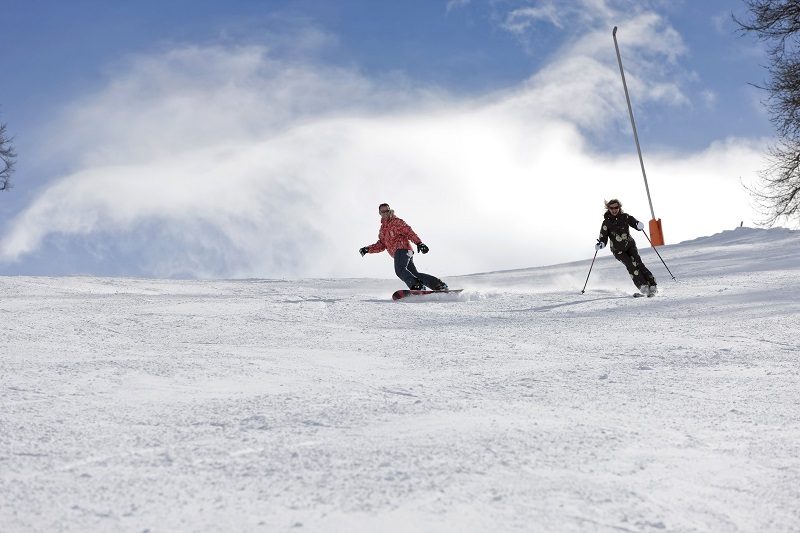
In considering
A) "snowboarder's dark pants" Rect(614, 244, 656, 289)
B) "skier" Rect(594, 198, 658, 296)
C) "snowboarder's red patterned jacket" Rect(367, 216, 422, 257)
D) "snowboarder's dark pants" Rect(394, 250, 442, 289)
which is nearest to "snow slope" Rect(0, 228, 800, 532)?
"snowboarder's dark pants" Rect(614, 244, 656, 289)

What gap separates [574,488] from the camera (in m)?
3.77

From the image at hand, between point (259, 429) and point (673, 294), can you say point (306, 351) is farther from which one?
point (673, 294)

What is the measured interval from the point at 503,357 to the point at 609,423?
7.91ft

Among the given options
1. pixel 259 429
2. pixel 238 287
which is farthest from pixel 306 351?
pixel 238 287

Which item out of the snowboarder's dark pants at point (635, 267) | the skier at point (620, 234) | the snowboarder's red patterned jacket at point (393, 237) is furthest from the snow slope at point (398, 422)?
the snowboarder's red patterned jacket at point (393, 237)

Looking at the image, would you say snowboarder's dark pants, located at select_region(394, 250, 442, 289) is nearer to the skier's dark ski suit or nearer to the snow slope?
the skier's dark ski suit

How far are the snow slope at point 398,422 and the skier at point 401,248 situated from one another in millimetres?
3658

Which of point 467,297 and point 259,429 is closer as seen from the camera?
point 259,429

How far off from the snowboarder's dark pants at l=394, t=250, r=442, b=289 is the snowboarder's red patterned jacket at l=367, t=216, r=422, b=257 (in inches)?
5.2

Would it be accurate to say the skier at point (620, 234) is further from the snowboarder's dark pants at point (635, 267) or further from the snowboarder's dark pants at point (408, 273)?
the snowboarder's dark pants at point (408, 273)

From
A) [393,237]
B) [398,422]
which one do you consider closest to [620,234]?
[393,237]

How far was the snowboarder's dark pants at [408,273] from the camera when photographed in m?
14.0

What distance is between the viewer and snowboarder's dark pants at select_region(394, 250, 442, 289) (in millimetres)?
14016

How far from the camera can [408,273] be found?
14.1 m
